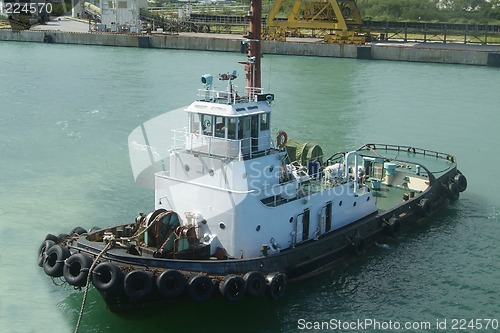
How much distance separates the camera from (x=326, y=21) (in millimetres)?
61062

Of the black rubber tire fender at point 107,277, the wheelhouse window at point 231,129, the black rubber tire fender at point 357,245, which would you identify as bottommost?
A: the black rubber tire fender at point 357,245

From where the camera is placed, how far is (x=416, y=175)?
794 inches

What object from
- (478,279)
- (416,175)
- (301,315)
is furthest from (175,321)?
(416,175)

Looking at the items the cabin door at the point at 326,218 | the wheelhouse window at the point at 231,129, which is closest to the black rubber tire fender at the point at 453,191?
the cabin door at the point at 326,218

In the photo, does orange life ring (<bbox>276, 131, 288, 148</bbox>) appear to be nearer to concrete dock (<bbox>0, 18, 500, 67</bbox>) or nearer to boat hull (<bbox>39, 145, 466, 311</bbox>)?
boat hull (<bbox>39, 145, 466, 311</bbox>)

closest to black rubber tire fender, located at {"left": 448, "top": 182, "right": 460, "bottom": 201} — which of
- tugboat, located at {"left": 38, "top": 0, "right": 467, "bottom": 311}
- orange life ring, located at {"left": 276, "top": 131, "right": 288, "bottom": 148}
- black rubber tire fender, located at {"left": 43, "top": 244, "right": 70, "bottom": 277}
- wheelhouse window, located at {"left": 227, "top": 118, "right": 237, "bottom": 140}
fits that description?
tugboat, located at {"left": 38, "top": 0, "right": 467, "bottom": 311}

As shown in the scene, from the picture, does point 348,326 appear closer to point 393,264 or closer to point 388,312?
point 388,312

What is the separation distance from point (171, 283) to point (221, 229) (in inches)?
64.6

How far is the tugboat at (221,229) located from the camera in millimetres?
12344

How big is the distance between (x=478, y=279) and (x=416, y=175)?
5.41m

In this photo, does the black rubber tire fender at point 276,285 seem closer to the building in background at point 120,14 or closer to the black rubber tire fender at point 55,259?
the black rubber tire fender at point 55,259

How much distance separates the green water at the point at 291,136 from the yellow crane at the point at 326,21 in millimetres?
8676

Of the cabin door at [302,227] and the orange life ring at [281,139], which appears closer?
the orange life ring at [281,139]

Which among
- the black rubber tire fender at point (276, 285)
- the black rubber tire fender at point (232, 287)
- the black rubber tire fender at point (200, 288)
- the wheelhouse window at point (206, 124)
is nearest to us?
the black rubber tire fender at point (200, 288)
